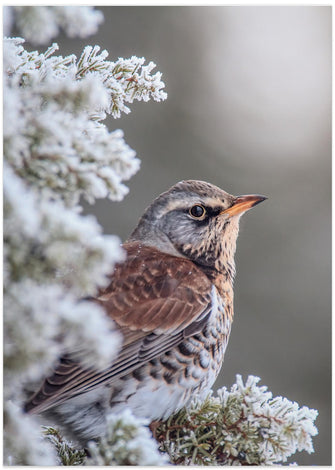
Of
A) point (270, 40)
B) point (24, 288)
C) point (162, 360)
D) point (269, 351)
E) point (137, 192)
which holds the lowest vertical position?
point (24, 288)

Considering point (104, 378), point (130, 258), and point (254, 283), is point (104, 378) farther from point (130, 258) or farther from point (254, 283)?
point (254, 283)

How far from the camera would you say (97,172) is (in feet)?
3.75

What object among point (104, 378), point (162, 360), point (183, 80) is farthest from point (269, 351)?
point (183, 80)

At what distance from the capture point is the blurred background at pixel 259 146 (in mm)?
2174

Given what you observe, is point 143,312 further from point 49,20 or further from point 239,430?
point 49,20

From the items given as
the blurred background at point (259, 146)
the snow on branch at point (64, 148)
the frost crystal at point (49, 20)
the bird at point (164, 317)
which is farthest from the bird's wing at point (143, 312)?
the frost crystal at point (49, 20)

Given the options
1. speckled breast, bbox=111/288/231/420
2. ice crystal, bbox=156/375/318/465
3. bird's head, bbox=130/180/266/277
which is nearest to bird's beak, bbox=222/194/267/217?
bird's head, bbox=130/180/266/277

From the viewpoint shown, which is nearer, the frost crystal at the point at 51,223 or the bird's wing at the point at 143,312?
the frost crystal at the point at 51,223

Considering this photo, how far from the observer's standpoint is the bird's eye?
208 centimetres

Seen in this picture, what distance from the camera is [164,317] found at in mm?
1857

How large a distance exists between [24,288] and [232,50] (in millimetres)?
1570

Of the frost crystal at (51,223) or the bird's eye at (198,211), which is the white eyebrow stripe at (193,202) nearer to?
the bird's eye at (198,211)

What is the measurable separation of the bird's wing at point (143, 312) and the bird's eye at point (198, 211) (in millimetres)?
174

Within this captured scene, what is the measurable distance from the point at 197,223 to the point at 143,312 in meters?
0.44
